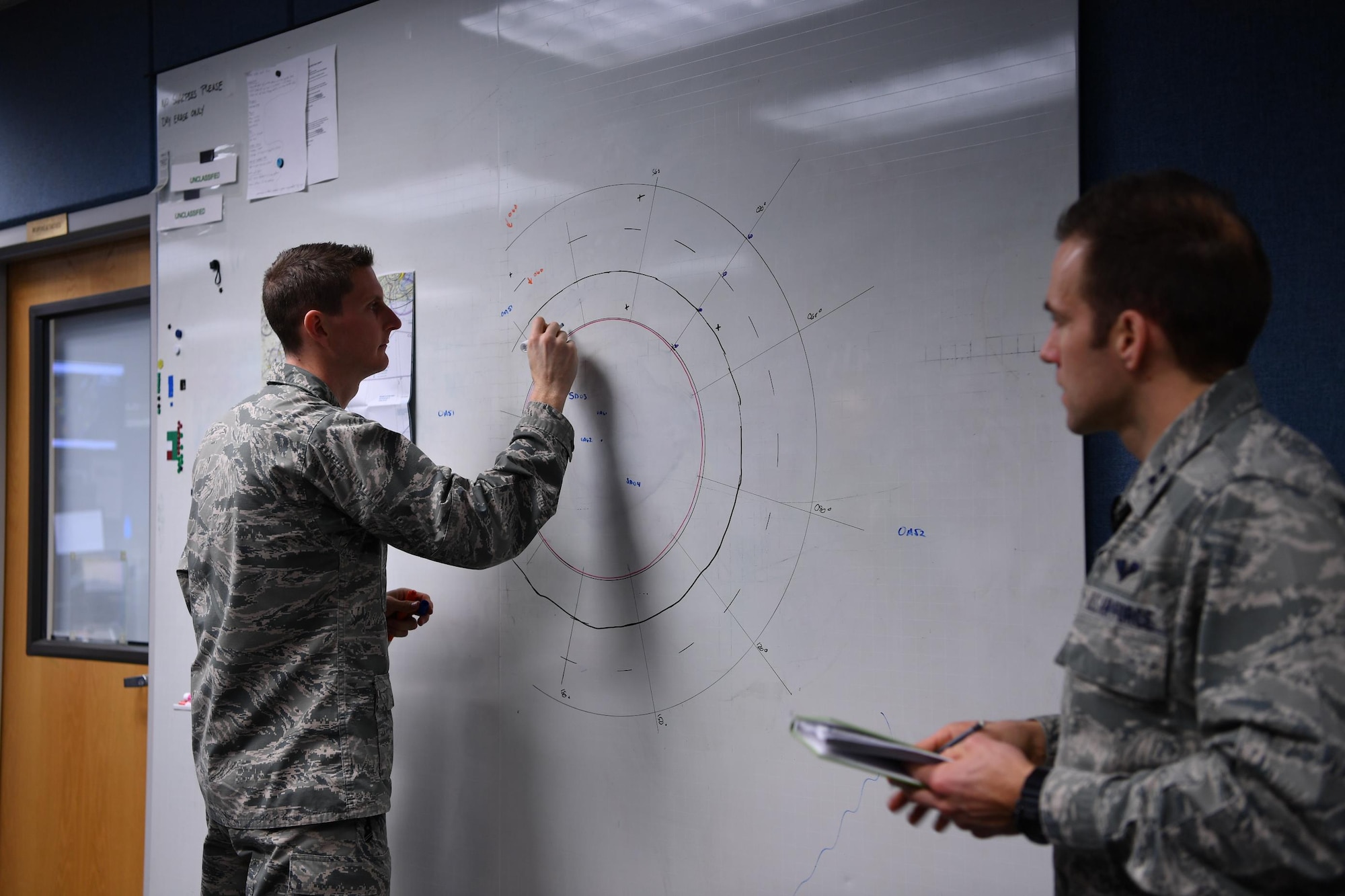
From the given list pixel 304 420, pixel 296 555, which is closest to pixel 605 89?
pixel 304 420

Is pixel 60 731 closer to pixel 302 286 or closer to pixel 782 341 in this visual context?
pixel 302 286

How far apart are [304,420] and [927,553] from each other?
3.36ft

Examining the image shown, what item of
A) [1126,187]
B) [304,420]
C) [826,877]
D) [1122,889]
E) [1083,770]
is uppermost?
[1126,187]

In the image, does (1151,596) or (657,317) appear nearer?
(1151,596)

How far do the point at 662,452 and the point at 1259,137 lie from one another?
3.34 feet

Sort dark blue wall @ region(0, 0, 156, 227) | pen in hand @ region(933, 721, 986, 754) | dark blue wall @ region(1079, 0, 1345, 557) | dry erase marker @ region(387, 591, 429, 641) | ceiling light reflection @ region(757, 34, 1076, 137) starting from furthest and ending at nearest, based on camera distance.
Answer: dark blue wall @ region(0, 0, 156, 227), dry erase marker @ region(387, 591, 429, 641), ceiling light reflection @ region(757, 34, 1076, 137), dark blue wall @ region(1079, 0, 1345, 557), pen in hand @ region(933, 721, 986, 754)

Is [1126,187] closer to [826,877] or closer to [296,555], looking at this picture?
[826,877]

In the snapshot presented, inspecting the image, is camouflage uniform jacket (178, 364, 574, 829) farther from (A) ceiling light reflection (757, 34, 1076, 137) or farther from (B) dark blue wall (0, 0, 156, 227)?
(B) dark blue wall (0, 0, 156, 227)

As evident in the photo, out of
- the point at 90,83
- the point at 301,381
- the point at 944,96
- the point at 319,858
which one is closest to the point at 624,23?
the point at 944,96

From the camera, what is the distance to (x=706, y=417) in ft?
5.37

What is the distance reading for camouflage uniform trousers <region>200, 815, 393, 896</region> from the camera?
1480 millimetres

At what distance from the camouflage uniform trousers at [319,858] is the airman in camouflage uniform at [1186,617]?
3.20 feet

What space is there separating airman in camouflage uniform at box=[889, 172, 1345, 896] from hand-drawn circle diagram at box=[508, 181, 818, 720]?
0.61 metres

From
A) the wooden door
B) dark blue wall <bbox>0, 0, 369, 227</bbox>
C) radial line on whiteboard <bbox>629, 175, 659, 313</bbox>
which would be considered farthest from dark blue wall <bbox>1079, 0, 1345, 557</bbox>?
the wooden door
